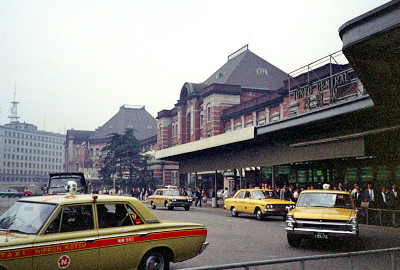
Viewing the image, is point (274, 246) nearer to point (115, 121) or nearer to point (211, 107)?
point (211, 107)

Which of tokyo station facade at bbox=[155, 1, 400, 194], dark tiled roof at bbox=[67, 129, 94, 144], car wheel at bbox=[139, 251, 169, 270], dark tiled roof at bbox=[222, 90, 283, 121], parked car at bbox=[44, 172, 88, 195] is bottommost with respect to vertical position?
car wheel at bbox=[139, 251, 169, 270]

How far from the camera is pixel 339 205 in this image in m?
13.6

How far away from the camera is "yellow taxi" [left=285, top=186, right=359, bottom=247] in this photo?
12.4 metres

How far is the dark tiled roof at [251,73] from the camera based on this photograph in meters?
62.3

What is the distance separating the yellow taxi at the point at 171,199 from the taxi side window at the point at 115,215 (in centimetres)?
2348

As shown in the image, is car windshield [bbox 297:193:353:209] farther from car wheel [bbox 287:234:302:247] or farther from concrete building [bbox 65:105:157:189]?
concrete building [bbox 65:105:157:189]

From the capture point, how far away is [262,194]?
2464cm

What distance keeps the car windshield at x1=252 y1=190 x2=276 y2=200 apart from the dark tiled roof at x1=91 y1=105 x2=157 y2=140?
311ft

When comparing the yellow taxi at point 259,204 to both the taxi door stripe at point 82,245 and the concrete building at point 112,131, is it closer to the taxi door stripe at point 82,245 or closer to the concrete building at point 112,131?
the taxi door stripe at point 82,245

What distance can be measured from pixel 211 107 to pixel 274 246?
155 feet

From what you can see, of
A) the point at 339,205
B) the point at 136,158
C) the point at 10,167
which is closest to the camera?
the point at 339,205

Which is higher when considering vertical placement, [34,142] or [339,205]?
[34,142]

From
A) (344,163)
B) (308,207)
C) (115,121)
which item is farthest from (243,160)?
(115,121)

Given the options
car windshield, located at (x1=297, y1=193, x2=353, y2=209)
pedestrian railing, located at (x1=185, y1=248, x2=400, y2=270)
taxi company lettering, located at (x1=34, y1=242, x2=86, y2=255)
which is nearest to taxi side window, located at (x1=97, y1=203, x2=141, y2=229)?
taxi company lettering, located at (x1=34, y1=242, x2=86, y2=255)
